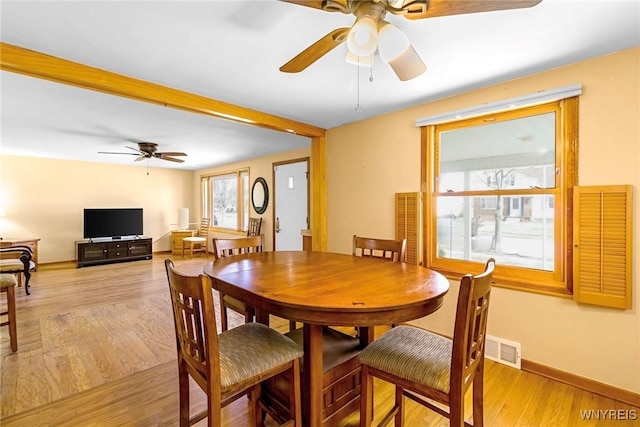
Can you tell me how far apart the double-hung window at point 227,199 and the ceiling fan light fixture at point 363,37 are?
17.2 feet

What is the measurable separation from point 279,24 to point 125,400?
251 centimetres

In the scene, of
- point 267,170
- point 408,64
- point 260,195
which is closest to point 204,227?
point 260,195

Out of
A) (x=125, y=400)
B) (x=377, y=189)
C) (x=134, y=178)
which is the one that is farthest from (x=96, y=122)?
(x=134, y=178)

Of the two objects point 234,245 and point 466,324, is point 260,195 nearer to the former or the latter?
point 234,245

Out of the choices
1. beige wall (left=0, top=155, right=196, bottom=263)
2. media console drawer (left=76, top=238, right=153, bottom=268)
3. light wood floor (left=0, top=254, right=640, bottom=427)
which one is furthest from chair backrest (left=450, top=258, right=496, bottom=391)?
beige wall (left=0, top=155, right=196, bottom=263)

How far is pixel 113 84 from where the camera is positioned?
7.00ft

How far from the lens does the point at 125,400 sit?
72.1 inches

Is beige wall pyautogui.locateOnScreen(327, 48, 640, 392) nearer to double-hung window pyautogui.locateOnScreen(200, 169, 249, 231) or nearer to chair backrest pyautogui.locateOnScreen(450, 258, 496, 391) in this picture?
chair backrest pyautogui.locateOnScreen(450, 258, 496, 391)

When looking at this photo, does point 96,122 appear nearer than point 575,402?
No

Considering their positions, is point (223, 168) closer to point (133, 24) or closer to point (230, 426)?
point (133, 24)

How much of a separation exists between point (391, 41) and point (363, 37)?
0.16 m

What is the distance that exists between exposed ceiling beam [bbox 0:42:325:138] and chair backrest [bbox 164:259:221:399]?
1706mm

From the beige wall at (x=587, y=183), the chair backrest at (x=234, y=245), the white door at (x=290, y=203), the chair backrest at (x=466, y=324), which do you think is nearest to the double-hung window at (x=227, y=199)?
the white door at (x=290, y=203)

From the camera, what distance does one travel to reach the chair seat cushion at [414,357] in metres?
1.18
